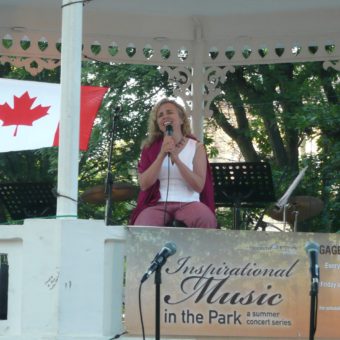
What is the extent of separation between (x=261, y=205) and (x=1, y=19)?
3.07 metres

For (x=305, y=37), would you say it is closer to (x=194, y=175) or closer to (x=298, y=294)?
(x=194, y=175)

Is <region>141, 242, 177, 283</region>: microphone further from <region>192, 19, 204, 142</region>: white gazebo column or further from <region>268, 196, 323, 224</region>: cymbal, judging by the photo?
<region>192, 19, 204, 142</region>: white gazebo column

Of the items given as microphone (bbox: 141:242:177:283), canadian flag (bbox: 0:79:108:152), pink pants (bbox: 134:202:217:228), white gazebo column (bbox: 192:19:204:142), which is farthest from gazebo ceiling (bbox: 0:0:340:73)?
microphone (bbox: 141:242:177:283)

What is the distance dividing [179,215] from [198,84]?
2884 mm

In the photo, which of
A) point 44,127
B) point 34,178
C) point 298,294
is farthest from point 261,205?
point 34,178

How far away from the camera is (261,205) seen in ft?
28.0

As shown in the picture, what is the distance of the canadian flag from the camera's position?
Result: 6.75 metres

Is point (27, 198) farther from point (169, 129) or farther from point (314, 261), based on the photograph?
point (314, 261)

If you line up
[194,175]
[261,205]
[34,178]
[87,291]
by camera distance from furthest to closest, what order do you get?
[34,178]
[261,205]
[194,175]
[87,291]

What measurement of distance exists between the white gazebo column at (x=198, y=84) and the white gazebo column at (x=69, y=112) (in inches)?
140

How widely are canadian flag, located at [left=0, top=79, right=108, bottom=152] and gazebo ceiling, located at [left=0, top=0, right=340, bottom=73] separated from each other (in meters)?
1.74

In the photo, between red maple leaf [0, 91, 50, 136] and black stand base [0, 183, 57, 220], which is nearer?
red maple leaf [0, 91, 50, 136]

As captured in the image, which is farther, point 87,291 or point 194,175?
point 194,175

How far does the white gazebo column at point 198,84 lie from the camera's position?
9125 mm
